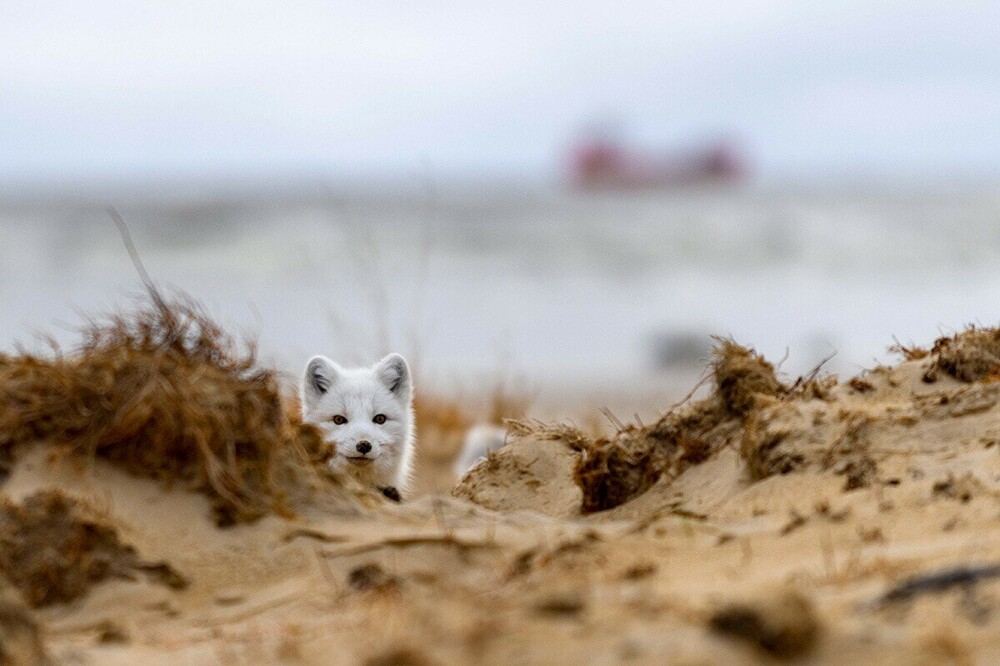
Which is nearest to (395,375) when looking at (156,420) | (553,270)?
(156,420)

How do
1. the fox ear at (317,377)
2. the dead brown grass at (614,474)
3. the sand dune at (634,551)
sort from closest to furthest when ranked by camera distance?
the sand dune at (634,551) → the dead brown grass at (614,474) → the fox ear at (317,377)

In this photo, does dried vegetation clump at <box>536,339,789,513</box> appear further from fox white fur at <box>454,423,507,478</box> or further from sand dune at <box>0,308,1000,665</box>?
fox white fur at <box>454,423,507,478</box>

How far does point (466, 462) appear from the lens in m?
9.62

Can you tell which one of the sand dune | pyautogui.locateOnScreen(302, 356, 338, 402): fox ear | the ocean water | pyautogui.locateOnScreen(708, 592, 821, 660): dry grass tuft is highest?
the ocean water

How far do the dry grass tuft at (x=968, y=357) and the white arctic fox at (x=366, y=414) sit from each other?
11.0ft

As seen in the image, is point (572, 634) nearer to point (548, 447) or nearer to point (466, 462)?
point (548, 447)

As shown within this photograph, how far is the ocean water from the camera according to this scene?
69.5ft

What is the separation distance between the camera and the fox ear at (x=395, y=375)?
27.9ft

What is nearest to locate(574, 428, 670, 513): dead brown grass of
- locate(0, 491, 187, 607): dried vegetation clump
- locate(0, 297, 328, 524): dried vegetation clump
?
locate(0, 297, 328, 524): dried vegetation clump

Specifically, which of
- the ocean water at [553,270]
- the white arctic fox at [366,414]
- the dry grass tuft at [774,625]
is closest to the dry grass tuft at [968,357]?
the dry grass tuft at [774,625]

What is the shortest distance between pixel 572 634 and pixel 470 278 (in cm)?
2365

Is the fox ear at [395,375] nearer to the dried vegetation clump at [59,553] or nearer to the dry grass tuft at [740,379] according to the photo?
the dry grass tuft at [740,379]

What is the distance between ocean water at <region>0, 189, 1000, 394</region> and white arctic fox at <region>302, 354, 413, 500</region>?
7.36 m

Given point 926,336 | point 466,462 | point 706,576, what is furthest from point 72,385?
point 926,336
